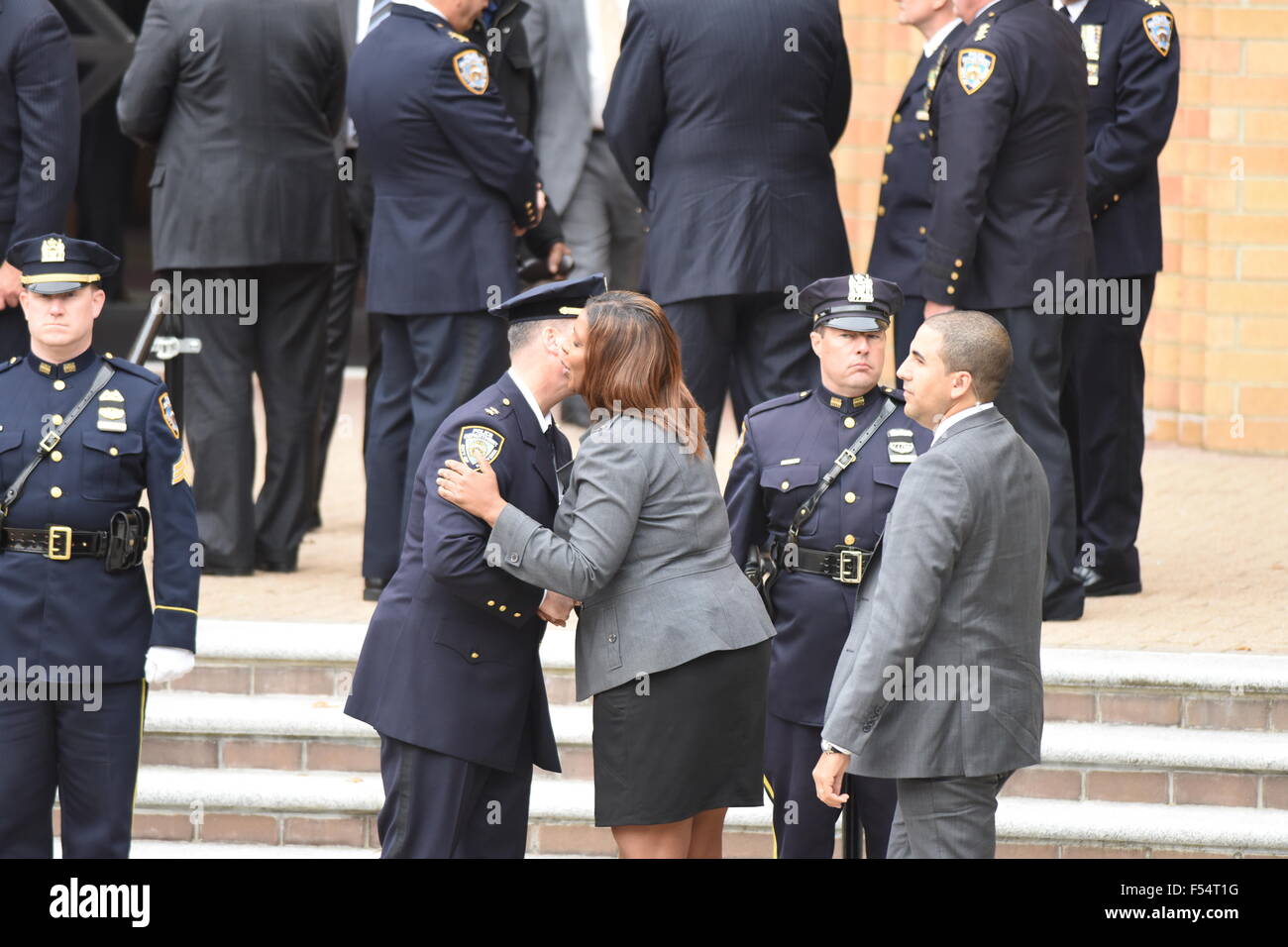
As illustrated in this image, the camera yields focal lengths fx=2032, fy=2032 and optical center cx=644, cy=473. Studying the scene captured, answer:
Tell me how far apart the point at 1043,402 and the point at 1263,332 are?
11.7 feet

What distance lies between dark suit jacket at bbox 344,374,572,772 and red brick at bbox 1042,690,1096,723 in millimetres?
1959

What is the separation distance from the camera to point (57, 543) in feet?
15.8

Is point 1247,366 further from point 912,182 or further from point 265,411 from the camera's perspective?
point 265,411

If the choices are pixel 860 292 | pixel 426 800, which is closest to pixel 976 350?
pixel 860 292

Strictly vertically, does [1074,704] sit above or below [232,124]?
below

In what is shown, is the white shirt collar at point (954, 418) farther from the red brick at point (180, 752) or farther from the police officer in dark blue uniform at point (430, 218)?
the red brick at point (180, 752)

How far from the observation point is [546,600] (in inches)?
178

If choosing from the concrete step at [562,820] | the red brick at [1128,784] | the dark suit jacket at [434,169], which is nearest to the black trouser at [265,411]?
the dark suit jacket at [434,169]

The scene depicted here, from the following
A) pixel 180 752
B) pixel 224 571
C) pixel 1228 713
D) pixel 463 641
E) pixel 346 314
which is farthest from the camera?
pixel 346 314

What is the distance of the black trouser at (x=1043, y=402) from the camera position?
6270 mm
